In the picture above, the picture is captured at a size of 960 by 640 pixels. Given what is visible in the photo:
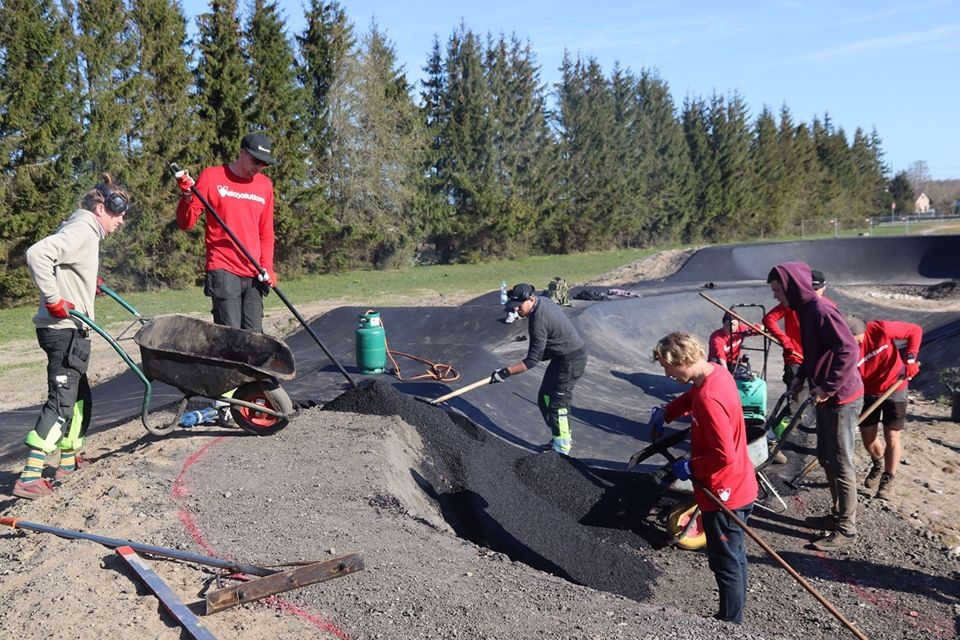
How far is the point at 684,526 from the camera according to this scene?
562cm

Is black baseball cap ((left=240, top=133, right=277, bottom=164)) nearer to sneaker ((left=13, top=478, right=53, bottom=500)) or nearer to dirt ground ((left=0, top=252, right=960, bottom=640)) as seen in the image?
dirt ground ((left=0, top=252, right=960, bottom=640))

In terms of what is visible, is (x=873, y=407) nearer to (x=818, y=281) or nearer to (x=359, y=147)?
(x=818, y=281)

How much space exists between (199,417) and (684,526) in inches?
136

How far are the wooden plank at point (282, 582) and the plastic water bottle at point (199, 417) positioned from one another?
2645mm

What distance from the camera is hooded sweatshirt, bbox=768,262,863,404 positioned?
5.59 meters

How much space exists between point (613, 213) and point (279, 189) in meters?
19.4

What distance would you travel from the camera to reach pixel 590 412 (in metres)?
9.31

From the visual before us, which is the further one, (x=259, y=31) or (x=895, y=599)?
(x=259, y=31)

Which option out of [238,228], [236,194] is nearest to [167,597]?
[238,228]

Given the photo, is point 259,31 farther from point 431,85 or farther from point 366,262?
point 431,85

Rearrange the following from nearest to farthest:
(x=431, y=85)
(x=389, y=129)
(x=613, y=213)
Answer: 1. (x=389, y=129)
2. (x=431, y=85)
3. (x=613, y=213)

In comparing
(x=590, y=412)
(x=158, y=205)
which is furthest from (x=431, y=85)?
(x=590, y=412)

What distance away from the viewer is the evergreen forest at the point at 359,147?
64.4ft

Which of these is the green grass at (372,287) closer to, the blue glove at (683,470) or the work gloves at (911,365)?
the work gloves at (911,365)
